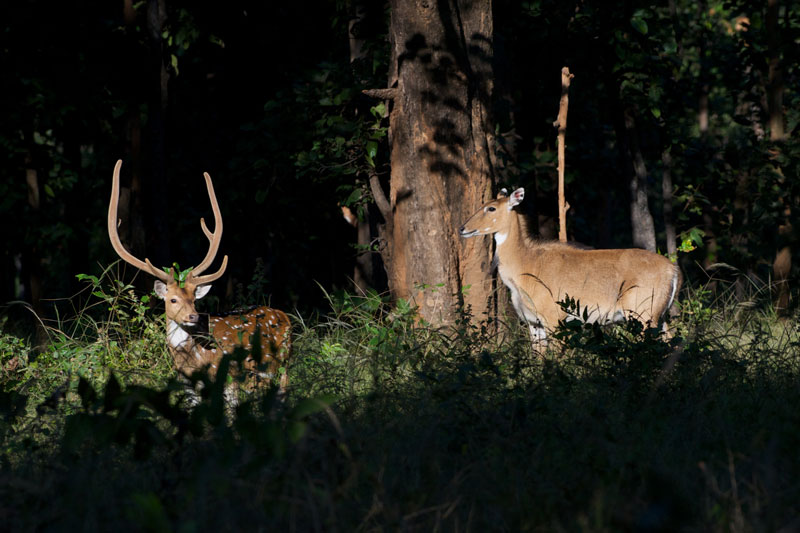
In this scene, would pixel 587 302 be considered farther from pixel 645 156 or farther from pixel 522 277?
pixel 645 156

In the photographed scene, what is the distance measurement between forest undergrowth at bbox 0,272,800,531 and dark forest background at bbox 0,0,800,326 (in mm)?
2540

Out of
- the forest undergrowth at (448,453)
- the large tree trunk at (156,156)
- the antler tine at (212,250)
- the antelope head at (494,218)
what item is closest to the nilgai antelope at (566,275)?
the antelope head at (494,218)

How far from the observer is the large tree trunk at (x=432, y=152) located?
7781 mm

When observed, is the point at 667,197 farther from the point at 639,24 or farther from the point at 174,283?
the point at 174,283

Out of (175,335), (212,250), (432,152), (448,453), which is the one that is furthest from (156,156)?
(448,453)

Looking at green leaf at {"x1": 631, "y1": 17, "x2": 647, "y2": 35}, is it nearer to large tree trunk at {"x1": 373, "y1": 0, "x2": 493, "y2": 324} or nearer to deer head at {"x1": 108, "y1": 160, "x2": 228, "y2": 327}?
large tree trunk at {"x1": 373, "y1": 0, "x2": 493, "y2": 324}

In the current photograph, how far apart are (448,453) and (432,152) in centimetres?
409

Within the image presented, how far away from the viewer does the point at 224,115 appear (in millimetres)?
15477

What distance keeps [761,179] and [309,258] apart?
10.1 m

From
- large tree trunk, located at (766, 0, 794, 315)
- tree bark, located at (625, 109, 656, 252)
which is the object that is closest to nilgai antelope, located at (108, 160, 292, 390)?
tree bark, located at (625, 109, 656, 252)

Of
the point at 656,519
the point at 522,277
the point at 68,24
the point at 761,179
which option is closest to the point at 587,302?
the point at 522,277

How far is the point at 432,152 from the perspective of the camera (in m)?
7.84

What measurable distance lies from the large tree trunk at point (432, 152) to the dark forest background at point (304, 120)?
4.48ft

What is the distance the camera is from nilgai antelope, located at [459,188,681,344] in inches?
327
